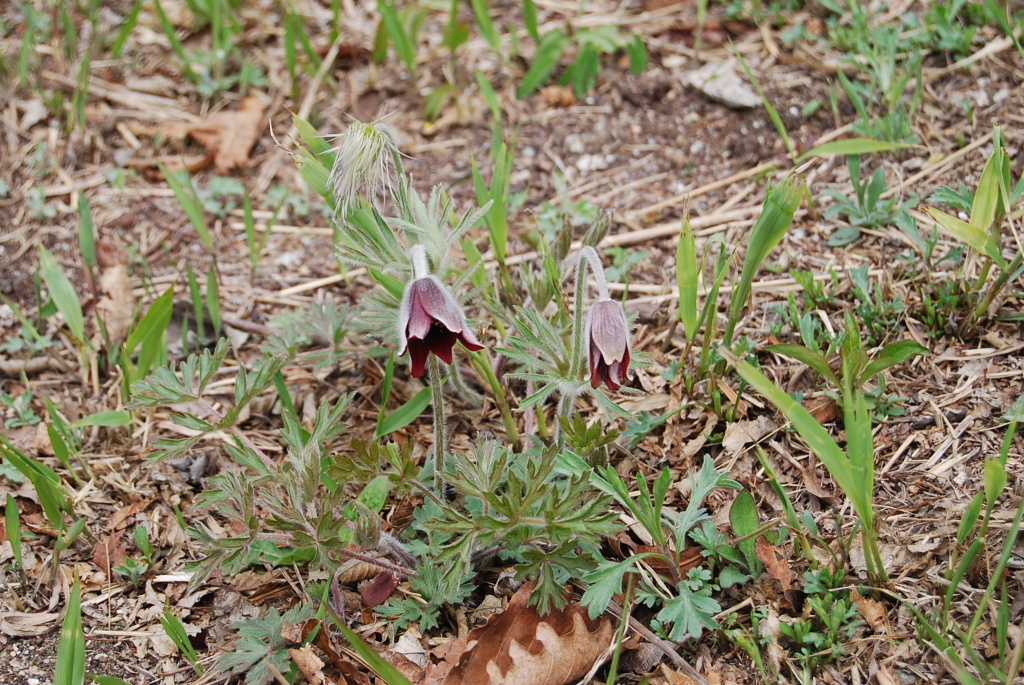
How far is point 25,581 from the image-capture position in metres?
2.25

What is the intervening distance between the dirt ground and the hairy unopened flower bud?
78 centimetres

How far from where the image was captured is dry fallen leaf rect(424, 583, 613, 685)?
74.9 inches

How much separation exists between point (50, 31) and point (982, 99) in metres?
4.16

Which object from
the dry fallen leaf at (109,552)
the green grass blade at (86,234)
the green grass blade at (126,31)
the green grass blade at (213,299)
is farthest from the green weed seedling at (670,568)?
the green grass blade at (126,31)

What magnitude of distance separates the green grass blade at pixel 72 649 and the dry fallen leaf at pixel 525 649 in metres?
0.76

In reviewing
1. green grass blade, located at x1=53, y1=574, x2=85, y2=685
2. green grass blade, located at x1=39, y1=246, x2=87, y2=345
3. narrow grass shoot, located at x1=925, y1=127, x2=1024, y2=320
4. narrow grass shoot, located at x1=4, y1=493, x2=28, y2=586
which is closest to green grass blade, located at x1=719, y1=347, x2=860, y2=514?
narrow grass shoot, located at x1=925, y1=127, x2=1024, y2=320

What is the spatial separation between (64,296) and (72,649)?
4.65ft

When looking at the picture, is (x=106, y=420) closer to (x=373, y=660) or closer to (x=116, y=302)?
(x=116, y=302)

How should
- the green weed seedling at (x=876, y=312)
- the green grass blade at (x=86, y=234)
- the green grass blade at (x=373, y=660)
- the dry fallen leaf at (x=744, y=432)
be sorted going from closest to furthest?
the green grass blade at (x=373, y=660)
the dry fallen leaf at (x=744, y=432)
the green weed seedling at (x=876, y=312)
the green grass blade at (x=86, y=234)

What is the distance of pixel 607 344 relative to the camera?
1913 mm

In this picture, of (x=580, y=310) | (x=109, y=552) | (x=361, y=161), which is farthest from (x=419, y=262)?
(x=109, y=552)

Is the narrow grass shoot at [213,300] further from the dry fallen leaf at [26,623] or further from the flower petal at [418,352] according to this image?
the flower petal at [418,352]

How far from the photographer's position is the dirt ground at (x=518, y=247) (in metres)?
2.17

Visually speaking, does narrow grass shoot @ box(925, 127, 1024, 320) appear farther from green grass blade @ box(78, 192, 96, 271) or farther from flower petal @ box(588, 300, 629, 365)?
green grass blade @ box(78, 192, 96, 271)
